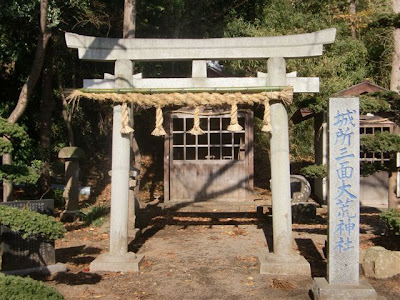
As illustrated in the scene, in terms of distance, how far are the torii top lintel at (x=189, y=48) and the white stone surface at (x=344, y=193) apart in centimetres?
208

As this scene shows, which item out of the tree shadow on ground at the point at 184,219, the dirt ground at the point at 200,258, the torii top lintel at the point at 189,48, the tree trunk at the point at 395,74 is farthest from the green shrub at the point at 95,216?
the tree trunk at the point at 395,74

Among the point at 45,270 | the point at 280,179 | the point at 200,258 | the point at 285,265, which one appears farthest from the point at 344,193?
the point at 45,270

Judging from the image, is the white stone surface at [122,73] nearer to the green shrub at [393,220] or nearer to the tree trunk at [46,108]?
the green shrub at [393,220]

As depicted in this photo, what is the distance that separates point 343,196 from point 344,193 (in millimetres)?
43

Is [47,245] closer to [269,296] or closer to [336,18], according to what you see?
[269,296]

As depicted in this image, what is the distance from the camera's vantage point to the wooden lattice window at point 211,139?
14.9m

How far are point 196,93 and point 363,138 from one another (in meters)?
3.57

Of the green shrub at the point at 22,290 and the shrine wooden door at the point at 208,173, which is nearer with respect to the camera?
the green shrub at the point at 22,290

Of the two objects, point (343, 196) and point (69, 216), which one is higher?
point (343, 196)

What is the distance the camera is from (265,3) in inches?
779

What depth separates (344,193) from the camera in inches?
238

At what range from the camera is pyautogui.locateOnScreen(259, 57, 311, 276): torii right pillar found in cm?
Answer: 770

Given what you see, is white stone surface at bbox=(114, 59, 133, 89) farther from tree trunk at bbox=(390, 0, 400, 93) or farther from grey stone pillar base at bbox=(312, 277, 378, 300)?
tree trunk at bbox=(390, 0, 400, 93)

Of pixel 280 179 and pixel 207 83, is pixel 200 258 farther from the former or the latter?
pixel 207 83
